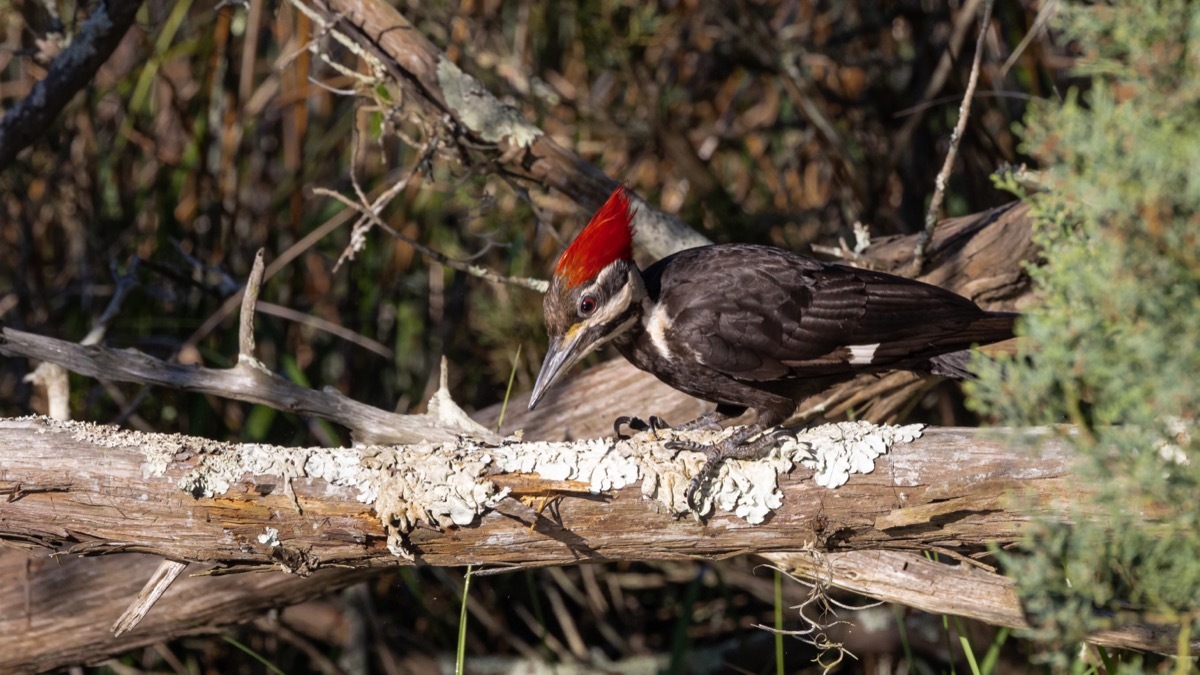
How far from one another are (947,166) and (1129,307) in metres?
1.93

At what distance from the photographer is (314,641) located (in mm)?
4832

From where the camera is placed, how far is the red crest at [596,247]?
2938mm

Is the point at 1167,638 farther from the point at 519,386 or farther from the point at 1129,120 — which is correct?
the point at 519,386

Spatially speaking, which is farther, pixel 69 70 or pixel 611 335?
pixel 69 70

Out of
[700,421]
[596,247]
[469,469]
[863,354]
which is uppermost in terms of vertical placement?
[596,247]

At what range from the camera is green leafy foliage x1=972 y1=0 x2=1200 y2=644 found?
124cm

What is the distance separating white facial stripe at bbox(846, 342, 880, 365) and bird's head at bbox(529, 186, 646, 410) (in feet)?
1.98

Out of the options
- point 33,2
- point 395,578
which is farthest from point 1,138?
point 395,578

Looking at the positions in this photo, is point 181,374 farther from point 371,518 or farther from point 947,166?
point 947,166

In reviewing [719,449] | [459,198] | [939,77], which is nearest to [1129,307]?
[719,449]

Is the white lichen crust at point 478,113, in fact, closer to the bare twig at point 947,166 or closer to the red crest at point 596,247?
the red crest at point 596,247

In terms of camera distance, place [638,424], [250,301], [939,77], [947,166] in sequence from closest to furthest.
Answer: [250,301]
[947,166]
[638,424]
[939,77]

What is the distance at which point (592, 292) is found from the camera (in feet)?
9.75

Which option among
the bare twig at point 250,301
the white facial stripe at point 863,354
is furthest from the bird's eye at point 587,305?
the bare twig at point 250,301
